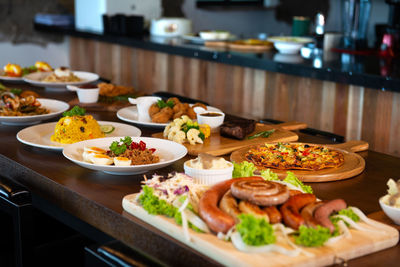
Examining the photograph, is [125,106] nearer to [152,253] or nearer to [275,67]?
[275,67]

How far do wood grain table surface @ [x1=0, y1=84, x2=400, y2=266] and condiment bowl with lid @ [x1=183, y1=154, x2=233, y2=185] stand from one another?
197mm

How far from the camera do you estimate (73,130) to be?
1962 mm

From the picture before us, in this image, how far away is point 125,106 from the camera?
106 inches

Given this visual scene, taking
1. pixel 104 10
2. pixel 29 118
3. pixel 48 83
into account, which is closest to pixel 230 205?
pixel 29 118

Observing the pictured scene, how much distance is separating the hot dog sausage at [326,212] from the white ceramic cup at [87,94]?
1.70 meters

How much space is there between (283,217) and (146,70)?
3765 mm

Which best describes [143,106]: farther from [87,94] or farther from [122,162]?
[122,162]

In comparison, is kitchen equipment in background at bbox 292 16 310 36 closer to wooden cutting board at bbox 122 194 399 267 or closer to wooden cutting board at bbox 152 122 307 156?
wooden cutting board at bbox 152 122 307 156

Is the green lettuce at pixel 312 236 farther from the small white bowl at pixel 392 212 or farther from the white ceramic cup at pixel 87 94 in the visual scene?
the white ceramic cup at pixel 87 94

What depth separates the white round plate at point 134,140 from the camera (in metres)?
1.62

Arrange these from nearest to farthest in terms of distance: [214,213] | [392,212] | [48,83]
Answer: [214,213], [392,212], [48,83]

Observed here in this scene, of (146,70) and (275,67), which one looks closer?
(275,67)

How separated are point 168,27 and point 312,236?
4231 millimetres

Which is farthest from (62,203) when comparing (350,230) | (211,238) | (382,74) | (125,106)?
(382,74)
